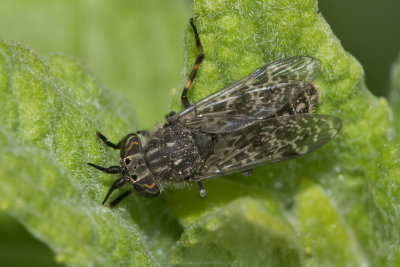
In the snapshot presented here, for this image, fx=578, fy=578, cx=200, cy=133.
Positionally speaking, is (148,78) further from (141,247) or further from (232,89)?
(141,247)

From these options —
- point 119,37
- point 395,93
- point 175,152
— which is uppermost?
point 119,37

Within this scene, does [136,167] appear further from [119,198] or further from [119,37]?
[119,37]

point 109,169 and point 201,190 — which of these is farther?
point 201,190

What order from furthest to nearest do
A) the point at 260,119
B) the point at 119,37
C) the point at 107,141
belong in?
the point at 119,37, the point at 260,119, the point at 107,141

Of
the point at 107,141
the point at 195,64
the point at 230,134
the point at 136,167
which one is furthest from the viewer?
the point at 230,134

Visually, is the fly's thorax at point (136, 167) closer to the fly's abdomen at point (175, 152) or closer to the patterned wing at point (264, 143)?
the fly's abdomen at point (175, 152)

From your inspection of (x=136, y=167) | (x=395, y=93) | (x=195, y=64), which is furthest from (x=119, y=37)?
(x=395, y=93)

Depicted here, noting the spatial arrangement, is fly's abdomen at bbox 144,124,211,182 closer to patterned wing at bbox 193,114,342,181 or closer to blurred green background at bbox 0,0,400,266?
patterned wing at bbox 193,114,342,181

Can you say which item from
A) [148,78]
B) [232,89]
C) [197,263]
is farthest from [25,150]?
[148,78]
